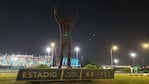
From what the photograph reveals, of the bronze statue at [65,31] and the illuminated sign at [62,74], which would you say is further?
Answer: the bronze statue at [65,31]

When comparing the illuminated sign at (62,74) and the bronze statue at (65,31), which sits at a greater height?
the bronze statue at (65,31)

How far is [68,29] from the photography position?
25594 mm

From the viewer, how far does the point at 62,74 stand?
2131cm

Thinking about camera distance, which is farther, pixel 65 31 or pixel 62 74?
pixel 65 31

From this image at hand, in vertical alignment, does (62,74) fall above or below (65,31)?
below

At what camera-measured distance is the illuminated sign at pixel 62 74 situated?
800 inches

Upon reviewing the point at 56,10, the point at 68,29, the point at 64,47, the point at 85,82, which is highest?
the point at 56,10

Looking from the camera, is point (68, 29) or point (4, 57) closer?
point (68, 29)

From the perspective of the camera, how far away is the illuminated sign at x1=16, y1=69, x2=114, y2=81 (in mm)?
20328

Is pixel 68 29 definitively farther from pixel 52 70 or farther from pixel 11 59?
pixel 11 59

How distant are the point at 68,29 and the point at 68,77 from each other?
6502 mm

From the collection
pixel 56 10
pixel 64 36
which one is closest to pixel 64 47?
pixel 64 36

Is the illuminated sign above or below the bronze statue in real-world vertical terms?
below

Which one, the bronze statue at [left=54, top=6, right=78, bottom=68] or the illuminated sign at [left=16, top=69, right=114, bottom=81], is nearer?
the illuminated sign at [left=16, top=69, right=114, bottom=81]
